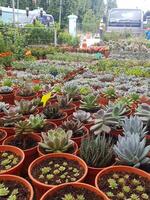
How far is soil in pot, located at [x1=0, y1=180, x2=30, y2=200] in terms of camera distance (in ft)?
6.81

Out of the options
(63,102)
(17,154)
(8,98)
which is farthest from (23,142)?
(8,98)

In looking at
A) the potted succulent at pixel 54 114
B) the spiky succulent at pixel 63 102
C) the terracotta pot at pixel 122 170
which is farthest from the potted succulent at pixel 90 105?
the terracotta pot at pixel 122 170

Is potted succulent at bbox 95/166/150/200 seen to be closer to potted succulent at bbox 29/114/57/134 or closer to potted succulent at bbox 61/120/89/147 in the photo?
potted succulent at bbox 61/120/89/147

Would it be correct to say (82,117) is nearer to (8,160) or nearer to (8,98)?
(8,160)

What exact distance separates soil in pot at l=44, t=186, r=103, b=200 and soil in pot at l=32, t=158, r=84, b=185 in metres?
0.13

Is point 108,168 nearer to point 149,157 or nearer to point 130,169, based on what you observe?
point 130,169

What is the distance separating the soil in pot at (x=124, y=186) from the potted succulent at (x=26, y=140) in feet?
2.83

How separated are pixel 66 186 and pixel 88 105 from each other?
189cm

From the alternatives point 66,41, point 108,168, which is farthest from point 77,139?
point 66,41

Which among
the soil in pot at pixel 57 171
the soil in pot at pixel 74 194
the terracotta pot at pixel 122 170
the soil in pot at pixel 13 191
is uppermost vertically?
the terracotta pot at pixel 122 170

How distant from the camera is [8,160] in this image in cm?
259

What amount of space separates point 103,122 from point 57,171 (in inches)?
34.7

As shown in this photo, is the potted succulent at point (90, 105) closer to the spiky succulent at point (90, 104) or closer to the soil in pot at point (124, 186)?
the spiky succulent at point (90, 104)

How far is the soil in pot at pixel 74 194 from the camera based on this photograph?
2049mm
